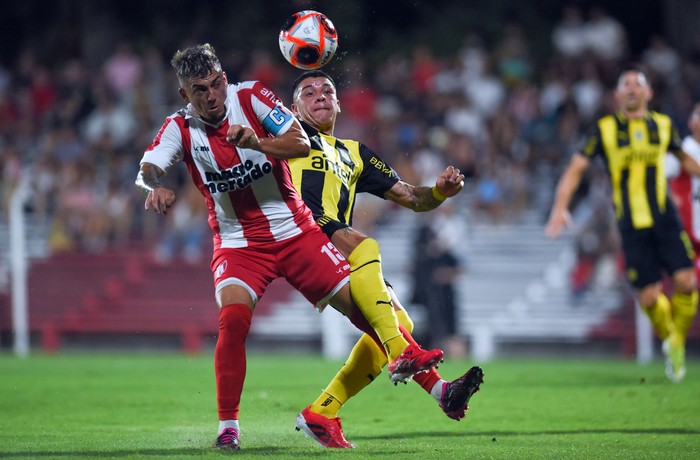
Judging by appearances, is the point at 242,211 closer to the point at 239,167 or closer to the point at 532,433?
the point at 239,167

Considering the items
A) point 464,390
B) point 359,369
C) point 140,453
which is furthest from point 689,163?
point 140,453

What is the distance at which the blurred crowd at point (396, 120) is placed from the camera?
57.6ft

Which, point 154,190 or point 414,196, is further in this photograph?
point 414,196

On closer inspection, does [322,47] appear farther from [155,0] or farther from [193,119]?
[155,0]

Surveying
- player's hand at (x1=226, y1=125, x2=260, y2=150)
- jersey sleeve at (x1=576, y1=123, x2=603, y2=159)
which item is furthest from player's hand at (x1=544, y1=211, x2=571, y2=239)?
player's hand at (x1=226, y1=125, x2=260, y2=150)

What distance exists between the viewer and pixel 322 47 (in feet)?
25.8

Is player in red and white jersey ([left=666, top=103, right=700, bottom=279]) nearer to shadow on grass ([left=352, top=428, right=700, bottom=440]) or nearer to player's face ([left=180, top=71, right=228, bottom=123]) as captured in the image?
shadow on grass ([left=352, top=428, right=700, bottom=440])

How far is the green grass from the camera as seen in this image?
678 centimetres

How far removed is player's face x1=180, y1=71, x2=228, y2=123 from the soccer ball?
1103 millimetres

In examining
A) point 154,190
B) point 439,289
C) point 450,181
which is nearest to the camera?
point 154,190

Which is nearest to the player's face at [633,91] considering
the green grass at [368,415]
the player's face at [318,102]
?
the green grass at [368,415]

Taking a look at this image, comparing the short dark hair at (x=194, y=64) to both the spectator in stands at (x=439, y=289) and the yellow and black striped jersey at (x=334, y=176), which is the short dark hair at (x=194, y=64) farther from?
the spectator in stands at (x=439, y=289)

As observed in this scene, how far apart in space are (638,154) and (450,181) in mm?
4017

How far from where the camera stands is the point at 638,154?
10703 millimetres
